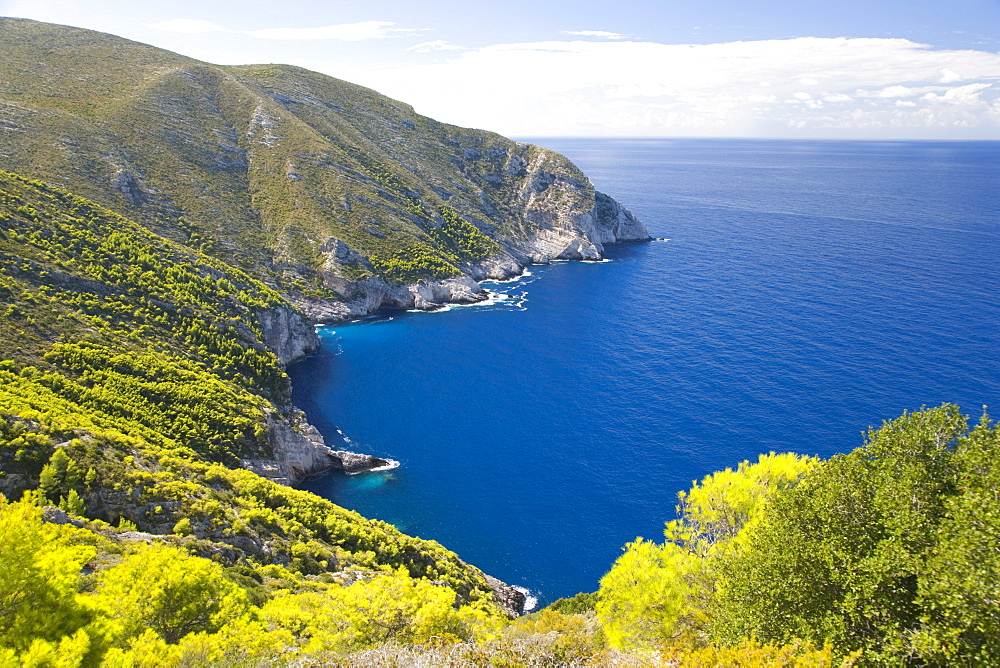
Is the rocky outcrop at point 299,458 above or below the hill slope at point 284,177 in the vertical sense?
below

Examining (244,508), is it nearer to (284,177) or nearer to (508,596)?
(508,596)

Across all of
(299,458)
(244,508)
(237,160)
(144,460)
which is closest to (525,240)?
(237,160)

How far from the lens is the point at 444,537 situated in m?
51.2

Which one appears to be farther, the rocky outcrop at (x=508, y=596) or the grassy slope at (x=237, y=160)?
the grassy slope at (x=237, y=160)

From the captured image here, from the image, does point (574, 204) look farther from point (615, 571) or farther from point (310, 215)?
point (615, 571)

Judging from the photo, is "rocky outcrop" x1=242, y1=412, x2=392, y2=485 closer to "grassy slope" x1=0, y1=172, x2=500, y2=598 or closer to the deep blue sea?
"grassy slope" x1=0, y1=172, x2=500, y2=598

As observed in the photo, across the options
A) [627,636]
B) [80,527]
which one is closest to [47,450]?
[80,527]

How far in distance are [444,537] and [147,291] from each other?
48.8 m

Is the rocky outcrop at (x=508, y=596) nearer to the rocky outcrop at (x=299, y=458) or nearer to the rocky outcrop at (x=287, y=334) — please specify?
the rocky outcrop at (x=299, y=458)

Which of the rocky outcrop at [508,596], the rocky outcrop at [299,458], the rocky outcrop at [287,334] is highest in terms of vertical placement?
the rocky outcrop at [287,334]

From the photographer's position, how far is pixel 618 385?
252 feet

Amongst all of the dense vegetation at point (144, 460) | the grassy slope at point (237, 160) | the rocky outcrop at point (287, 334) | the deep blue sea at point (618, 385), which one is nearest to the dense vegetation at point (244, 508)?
the dense vegetation at point (144, 460)

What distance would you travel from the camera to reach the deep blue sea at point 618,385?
2128 inches

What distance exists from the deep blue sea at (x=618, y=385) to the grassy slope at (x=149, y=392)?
9199mm
